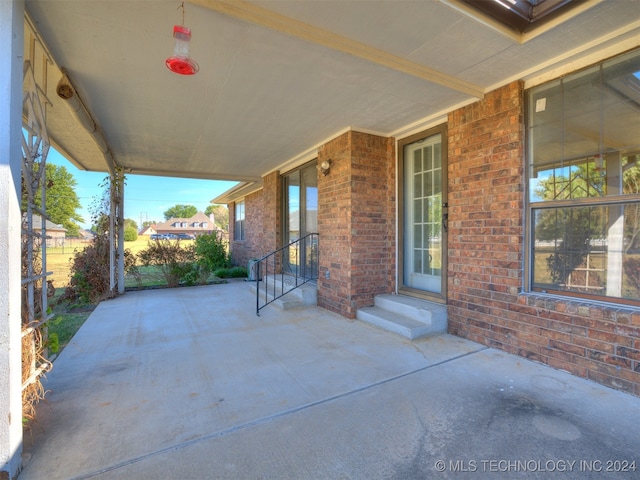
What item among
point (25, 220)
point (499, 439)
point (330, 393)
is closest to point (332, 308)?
point (330, 393)

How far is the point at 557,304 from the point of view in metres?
2.89

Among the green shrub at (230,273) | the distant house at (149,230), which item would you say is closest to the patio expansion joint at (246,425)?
the green shrub at (230,273)

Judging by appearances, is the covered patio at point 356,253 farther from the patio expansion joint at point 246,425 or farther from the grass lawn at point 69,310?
the grass lawn at point 69,310

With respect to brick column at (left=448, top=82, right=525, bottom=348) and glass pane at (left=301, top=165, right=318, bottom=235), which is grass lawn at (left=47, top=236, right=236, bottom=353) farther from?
brick column at (left=448, top=82, right=525, bottom=348)

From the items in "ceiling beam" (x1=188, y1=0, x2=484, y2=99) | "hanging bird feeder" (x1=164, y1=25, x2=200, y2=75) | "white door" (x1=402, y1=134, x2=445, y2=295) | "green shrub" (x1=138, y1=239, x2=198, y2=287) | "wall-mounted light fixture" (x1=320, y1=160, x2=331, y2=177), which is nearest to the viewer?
"hanging bird feeder" (x1=164, y1=25, x2=200, y2=75)

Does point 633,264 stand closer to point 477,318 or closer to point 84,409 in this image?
point 477,318

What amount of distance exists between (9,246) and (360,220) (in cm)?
382

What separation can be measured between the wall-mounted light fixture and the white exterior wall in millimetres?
3850

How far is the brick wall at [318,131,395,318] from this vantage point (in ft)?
15.4

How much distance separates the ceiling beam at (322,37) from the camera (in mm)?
2166

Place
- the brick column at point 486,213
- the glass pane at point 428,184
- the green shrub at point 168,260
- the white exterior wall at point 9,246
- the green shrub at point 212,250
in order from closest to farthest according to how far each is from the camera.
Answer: the white exterior wall at point 9,246
the brick column at point 486,213
the glass pane at point 428,184
the green shrub at point 168,260
the green shrub at point 212,250

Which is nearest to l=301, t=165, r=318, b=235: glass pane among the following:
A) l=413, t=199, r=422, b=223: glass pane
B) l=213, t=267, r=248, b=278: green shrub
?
l=413, t=199, r=422, b=223: glass pane

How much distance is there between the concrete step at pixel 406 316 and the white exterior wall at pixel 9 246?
340 cm

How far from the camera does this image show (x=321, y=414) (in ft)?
7.33
